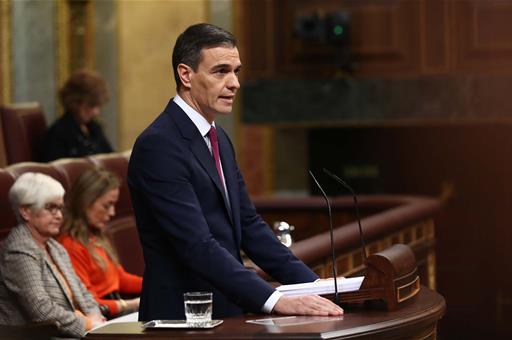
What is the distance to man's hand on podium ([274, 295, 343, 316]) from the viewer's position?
2504 mm

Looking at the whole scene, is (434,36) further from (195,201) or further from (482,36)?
(195,201)

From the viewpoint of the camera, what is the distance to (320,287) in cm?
260

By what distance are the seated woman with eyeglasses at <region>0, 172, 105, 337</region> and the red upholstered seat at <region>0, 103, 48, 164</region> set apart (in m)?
2.25

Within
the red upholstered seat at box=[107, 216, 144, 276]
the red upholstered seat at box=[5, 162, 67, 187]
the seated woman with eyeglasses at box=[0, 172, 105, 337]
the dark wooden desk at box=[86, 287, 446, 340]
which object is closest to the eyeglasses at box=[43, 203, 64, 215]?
the seated woman with eyeglasses at box=[0, 172, 105, 337]

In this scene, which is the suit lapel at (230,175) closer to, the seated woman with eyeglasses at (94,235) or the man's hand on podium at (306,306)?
the man's hand on podium at (306,306)

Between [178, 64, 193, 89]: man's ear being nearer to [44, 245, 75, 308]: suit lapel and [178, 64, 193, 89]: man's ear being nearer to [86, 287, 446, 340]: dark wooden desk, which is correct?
[86, 287, 446, 340]: dark wooden desk

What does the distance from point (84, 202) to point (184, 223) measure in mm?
2024

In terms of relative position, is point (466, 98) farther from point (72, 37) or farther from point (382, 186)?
point (72, 37)

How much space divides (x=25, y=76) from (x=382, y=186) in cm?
292

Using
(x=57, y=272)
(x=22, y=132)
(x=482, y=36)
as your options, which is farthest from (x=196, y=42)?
(x=482, y=36)

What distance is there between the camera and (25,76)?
9203 millimetres

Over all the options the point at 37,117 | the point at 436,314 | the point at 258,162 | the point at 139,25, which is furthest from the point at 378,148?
the point at 436,314

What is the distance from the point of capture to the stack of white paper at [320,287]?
102 inches

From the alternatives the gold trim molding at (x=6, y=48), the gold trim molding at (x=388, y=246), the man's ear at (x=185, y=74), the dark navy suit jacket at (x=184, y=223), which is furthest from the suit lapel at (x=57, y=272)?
the gold trim molding at (x=6, y=48)
